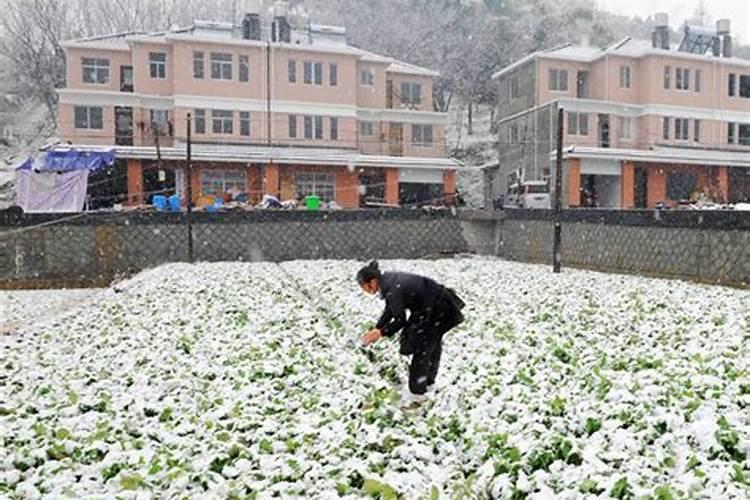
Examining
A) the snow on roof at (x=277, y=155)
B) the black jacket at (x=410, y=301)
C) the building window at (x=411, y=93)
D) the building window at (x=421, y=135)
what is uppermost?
the building window at (x=411, y=93)

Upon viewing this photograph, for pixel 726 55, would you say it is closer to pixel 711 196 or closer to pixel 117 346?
pixel 711 196

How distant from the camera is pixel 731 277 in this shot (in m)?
19.7

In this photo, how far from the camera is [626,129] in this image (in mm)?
45938

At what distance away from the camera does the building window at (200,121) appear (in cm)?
4006

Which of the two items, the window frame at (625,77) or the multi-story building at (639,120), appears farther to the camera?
the window frame at (625,77)

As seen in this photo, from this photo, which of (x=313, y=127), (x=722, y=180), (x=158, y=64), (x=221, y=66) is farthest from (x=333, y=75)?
(x=722, y=180)

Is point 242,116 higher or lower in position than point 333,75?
lower

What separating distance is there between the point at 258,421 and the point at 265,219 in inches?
935

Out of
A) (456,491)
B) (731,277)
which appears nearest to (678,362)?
(456,491)

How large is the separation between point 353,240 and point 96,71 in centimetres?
2173

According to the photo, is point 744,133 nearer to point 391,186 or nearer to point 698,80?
point 698,80

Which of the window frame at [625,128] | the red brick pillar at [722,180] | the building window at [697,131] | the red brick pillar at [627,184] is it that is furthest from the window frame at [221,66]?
the red brick pillar at [722,180]

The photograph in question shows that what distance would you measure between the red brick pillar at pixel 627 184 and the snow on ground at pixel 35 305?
30475 millimetres

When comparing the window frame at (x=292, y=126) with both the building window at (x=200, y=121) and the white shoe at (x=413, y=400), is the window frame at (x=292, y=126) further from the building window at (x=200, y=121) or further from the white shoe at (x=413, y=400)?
the white shoe at (x=413, y=400)
